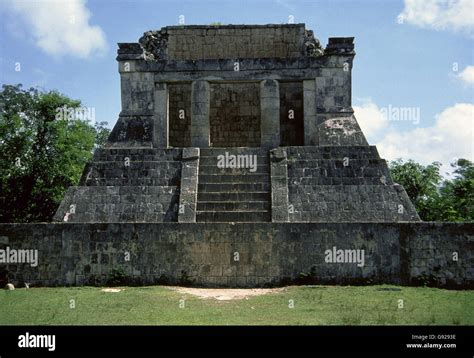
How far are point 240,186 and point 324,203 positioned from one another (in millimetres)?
2078

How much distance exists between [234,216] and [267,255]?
6.39 ft

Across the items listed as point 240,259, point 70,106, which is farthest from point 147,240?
point 70,106

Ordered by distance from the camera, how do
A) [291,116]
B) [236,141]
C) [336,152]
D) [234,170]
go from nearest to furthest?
[234,170] → [336,152] → [291,116] → [236,141]

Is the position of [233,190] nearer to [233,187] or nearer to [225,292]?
[233,187]

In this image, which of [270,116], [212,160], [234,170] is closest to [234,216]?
[234,170]

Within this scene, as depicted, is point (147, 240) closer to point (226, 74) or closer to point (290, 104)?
point (226, 74)

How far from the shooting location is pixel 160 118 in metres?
16.4

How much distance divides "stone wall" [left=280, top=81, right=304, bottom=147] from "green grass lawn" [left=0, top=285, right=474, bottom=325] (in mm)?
9454

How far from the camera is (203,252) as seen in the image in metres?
11.4

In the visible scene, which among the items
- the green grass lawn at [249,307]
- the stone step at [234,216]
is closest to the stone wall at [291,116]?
the stone step at [234,216]

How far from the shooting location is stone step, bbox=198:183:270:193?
13852 mm

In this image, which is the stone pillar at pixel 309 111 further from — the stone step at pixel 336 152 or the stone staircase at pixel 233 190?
the stone staircase at pixel 233 190

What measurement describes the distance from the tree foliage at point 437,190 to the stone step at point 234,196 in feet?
48.5

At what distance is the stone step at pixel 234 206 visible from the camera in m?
13.4
